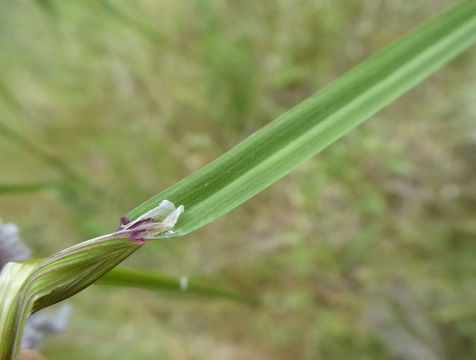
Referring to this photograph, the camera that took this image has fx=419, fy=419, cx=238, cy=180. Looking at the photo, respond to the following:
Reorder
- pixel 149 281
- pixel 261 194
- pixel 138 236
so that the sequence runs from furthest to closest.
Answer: pixel 261 194 < pixel 149 281 < pixel 138 236

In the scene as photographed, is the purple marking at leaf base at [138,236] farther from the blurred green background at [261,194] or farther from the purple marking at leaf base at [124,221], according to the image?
the blurred green background at [261,194]

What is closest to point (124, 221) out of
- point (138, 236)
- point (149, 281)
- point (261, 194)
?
point (138, 236)

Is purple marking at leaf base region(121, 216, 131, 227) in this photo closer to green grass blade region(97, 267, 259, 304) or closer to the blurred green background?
green grass blade region(97, 267, 259, 304)

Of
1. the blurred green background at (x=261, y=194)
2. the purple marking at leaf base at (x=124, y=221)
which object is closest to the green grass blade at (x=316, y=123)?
the purple marking at leaf base at (x=124, y=221)

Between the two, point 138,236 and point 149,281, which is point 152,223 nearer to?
point 138,236

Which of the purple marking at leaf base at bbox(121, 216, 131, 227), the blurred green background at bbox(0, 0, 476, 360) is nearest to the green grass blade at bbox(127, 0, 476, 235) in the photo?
the purple marking at leaf base at bbox(121, 216, 131, 227)

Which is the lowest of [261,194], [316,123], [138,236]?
[138,236]

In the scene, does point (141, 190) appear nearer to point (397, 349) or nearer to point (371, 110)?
point (397, 349)
